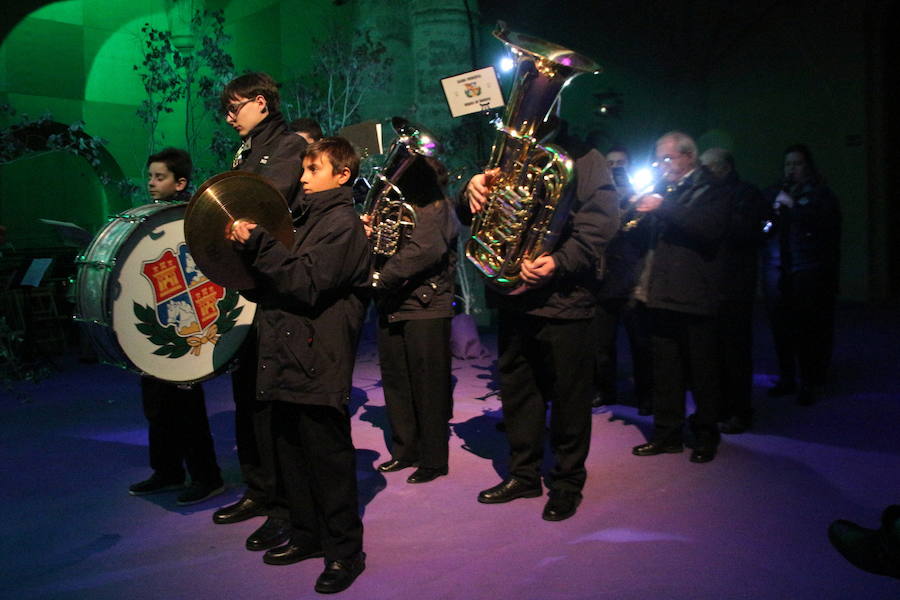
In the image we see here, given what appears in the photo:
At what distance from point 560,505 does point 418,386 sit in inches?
46.5

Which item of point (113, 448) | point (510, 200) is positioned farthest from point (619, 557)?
point (113, 448)

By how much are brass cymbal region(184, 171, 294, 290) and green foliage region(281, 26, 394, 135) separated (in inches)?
250

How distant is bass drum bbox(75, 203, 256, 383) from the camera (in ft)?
12.1

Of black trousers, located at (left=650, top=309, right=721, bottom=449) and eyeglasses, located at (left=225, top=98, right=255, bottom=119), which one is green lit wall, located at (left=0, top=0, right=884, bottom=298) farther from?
eyeglasses, located at (left=225, top=98, right=255, bottom=119)

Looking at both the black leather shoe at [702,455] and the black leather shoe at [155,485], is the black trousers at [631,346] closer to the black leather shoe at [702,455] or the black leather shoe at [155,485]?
the black leather shoe at [702,455]

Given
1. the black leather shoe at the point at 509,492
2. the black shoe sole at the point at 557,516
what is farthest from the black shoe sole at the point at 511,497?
the black shoe sole at the point at 557,516

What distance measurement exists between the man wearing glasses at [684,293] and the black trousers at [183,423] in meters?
2.47

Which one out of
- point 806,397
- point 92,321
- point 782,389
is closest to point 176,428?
point 92,321

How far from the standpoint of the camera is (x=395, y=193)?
15.0ft

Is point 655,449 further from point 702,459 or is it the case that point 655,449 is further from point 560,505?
point 560,505

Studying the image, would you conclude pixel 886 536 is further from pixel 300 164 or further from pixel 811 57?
pixel 811 57

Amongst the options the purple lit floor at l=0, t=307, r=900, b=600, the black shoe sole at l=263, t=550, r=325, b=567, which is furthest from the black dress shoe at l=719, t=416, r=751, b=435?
the black shoe sole at l=263, t=550, r=325, b=567

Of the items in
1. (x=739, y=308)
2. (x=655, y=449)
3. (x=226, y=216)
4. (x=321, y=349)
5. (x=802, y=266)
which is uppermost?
→ (x=226, y=216)

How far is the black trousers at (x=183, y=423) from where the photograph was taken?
169 inches
